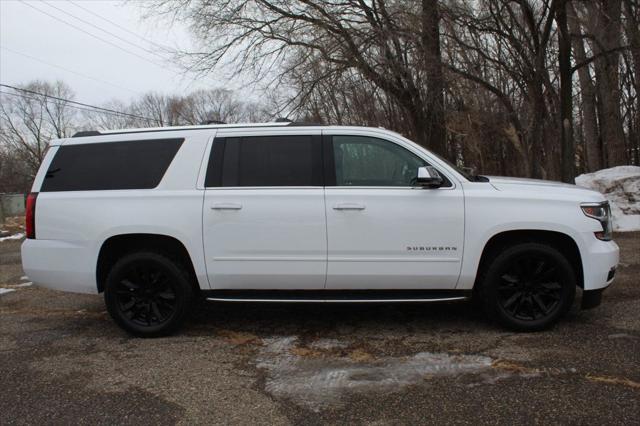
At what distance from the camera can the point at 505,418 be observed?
10.0ft

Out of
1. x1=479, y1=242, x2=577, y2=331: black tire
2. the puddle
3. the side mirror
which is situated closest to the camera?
the puddle

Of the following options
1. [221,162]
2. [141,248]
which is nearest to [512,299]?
[221,162]

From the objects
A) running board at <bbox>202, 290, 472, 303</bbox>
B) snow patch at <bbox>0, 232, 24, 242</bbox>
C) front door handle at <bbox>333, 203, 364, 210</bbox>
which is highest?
front door handle at <bbox>333, 203, 364, 210</bbox>

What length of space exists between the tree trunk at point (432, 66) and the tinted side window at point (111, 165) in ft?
30.5

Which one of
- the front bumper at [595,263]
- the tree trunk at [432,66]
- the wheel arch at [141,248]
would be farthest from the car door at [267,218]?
the tree trunk at [432,66]

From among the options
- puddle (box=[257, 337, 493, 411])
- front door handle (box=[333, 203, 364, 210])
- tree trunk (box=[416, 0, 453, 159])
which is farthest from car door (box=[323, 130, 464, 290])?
tree trunk (box=[416, 0, 453, 159])

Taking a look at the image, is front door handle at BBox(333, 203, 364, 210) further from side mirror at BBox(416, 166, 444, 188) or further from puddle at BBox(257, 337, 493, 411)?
puddle at BBox(257, 337, 493, 411)

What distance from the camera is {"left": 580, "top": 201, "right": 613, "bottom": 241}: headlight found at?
14.4 ft

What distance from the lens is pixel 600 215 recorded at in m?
4.42

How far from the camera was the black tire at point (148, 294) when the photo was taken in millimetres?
4645

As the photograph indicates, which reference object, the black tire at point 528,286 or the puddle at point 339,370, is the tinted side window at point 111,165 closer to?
the puddle at point 339,370

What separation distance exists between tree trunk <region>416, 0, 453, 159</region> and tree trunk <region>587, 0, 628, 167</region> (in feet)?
12.5

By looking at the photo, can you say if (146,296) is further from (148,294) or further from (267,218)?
(267,218)

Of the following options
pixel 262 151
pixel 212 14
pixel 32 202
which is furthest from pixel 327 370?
pixel 212 14
